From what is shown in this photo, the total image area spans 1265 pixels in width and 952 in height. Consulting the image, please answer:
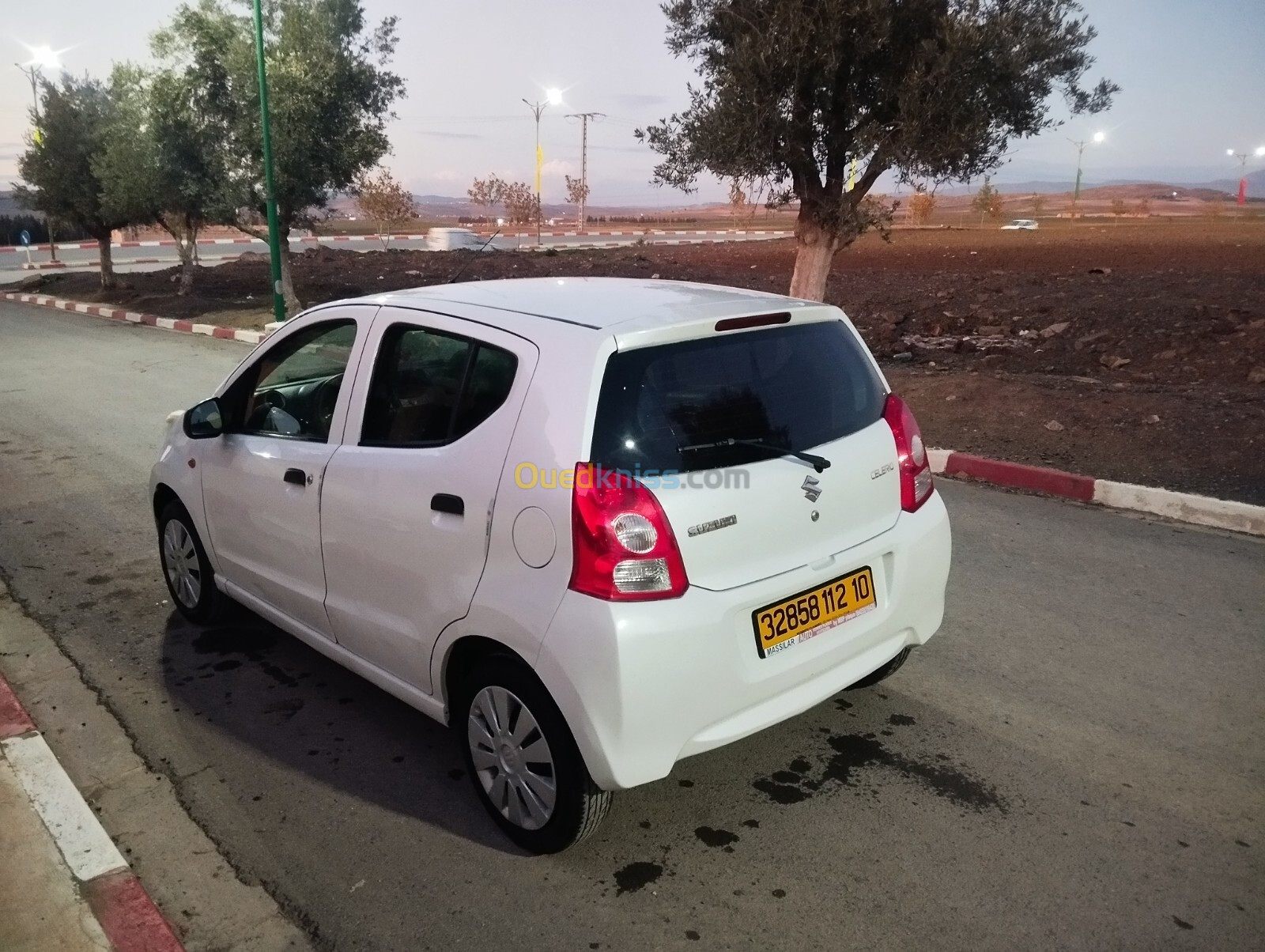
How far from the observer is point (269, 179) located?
655 inches

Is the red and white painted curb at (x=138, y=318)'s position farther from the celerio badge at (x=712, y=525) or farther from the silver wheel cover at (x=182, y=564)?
the celerio badge at (x=712, y=525)

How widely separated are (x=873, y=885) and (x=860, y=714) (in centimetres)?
105

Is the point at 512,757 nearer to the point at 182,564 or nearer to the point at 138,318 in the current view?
the point at 182,564

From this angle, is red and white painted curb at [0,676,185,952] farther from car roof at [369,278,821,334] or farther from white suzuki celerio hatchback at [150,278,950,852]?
car roof at [369,278,821,334]

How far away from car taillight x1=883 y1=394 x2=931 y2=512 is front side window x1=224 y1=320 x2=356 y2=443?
201 centimetres

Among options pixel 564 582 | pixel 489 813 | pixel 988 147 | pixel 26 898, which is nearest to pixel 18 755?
pixel 26 898

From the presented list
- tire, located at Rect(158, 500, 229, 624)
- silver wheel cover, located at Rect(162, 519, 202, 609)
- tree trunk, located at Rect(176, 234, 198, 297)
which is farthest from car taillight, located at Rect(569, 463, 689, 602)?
tree trunk, located at Rect(176, 234, 198, 297)

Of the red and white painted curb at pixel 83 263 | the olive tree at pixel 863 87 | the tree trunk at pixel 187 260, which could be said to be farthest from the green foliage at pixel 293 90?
the red and white painted curb at pixel 83 263

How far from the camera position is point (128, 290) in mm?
24359

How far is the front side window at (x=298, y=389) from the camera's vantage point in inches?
143

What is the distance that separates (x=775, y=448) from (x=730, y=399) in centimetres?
21

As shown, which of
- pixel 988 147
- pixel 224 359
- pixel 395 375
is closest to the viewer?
pixel 395 375

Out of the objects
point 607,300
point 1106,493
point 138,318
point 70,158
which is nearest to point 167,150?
point 138,318

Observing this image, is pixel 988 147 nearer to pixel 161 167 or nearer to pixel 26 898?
pixel 26 898
